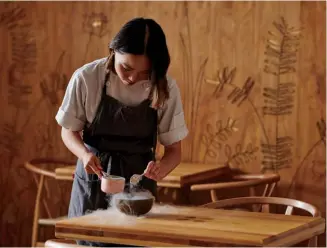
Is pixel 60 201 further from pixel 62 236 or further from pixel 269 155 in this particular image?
pixel 62 236

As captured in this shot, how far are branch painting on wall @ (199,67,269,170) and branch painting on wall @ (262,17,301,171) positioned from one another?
9cm

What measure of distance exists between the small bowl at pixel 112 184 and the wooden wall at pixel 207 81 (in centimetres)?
195

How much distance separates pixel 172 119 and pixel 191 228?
0.66 meters

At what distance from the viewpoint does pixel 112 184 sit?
2.65 meters

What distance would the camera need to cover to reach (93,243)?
104 inches

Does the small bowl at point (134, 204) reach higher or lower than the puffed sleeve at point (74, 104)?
lower

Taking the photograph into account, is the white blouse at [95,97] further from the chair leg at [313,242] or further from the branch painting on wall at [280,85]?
the branch painting on wall at [280,85]

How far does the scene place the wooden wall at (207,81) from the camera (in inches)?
171

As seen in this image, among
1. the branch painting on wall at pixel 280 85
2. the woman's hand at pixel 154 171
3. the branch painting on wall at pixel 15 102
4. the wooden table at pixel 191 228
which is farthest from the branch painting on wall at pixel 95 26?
the wooden table at pixel 191 228

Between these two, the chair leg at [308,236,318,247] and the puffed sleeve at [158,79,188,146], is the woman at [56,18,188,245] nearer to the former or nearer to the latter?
the puffed sleeve at [158,79,188,146]

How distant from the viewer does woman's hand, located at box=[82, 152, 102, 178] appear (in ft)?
9.01

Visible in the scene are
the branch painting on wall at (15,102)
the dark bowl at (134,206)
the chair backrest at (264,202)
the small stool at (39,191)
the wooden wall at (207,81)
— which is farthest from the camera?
the branch painting on wall at (15,102)

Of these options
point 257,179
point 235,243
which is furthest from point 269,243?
point 257,179

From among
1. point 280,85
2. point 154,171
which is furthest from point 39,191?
point 154,171
